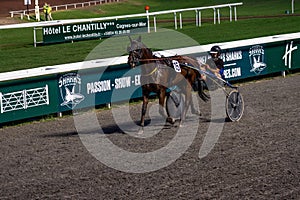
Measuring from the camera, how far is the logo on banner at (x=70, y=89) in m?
15.8

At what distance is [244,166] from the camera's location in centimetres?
1038

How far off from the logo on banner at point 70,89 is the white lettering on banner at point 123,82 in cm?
107

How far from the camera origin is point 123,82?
17000 millimetres

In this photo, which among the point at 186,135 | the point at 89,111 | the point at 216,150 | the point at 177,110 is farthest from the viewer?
the point at 89,111

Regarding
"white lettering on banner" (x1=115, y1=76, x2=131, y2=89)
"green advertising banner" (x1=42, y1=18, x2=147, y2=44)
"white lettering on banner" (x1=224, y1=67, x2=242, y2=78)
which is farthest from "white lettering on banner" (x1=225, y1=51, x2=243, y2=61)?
"green advertising banner" (x1=42, y1=18, x2=147, y2=44)

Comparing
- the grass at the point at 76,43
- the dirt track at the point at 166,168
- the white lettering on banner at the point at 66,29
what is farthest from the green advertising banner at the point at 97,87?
the white lettering on banner at the point at 66,29

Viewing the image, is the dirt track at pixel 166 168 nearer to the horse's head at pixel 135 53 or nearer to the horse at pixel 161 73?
the horse at pixel 161 73

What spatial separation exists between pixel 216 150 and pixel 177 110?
274 cm

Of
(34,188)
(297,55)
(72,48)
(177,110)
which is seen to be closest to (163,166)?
(34,188)

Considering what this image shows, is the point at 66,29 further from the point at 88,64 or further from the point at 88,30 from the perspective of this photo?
the point at 88,64

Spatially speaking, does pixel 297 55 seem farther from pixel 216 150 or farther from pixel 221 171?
pixel 221 171

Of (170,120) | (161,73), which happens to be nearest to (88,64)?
(170,120)

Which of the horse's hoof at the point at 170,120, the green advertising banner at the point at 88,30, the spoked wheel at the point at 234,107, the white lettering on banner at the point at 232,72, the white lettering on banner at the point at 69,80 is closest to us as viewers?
the horse's hoof at the point at 170,120

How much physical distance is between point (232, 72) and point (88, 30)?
14198 millimetres
